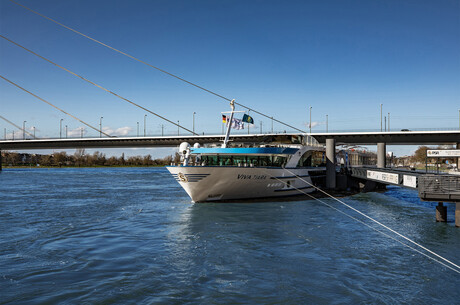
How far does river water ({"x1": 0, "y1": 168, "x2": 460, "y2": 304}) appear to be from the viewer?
30.4 feet

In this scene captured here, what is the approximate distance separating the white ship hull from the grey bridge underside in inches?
1146

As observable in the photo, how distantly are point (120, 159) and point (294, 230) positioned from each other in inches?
7598

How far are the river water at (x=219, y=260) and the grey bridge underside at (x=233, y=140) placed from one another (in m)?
40.5

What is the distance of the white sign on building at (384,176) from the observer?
24281 millimetres

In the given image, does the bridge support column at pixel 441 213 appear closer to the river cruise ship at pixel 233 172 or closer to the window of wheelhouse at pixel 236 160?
the river cruise ship at pixel 233 172

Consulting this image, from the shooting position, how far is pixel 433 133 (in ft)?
238

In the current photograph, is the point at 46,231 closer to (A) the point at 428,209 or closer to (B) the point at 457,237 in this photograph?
(B) the point at 457,237

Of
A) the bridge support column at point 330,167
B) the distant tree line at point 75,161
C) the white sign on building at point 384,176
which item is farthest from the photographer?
the distant tree line at point 75,161

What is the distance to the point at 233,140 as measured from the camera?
245ft

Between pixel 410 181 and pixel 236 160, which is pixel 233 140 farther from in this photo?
pixel 410 181

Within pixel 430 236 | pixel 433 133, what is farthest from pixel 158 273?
pixel 433 133

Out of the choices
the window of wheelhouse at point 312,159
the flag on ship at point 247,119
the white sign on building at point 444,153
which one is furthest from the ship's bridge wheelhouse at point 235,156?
the white sign on building at point 444,153

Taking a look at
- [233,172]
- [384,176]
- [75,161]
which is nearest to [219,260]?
[233,172]

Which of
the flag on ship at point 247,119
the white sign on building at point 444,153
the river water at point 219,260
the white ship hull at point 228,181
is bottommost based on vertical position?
the river water at point 219,260
